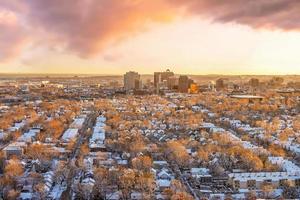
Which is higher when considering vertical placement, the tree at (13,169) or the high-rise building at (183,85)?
the tree at (13,169)

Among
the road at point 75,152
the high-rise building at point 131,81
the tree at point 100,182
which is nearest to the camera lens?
the tree at point 100,182

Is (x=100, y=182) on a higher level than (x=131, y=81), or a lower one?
higher

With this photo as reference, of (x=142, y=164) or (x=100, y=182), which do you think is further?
(x=142, y=164)

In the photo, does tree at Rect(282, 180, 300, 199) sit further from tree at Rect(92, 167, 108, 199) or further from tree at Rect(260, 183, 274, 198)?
tree at Rect(92, 167, 108, 199)

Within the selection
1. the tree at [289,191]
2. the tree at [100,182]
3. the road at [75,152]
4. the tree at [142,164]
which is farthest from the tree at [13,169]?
the tree at [289,191]

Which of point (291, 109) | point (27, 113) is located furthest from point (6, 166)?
point (291, 109)

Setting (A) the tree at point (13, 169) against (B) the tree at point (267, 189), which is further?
(A) the tree at point (13, 169)

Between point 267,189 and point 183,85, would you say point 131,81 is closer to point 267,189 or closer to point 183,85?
point 183,85

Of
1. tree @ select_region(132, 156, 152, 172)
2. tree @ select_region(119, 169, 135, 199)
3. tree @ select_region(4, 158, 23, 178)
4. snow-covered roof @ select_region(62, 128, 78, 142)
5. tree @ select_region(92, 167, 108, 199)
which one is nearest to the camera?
tree @ select_region(92, 167, 108, 199)

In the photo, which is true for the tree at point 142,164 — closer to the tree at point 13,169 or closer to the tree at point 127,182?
the tree at point 127,182

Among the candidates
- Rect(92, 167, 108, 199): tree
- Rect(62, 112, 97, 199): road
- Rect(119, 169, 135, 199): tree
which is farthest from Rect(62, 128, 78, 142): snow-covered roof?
Rect(119, 169, 135, 199): tree

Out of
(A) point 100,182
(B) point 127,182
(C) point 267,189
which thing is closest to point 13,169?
(A) point 100,182
